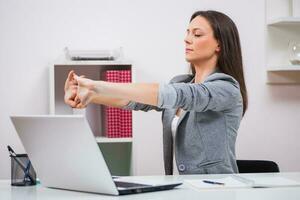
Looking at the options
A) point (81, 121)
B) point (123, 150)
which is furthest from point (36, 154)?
point (123, 150)

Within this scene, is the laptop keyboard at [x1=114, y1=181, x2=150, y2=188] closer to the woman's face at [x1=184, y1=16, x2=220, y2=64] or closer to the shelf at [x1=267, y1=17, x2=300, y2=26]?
the woman's face at [x1=184, y1=16, x2=220, y2=64]

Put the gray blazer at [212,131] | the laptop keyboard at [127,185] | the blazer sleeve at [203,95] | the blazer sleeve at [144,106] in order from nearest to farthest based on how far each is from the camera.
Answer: the laptop keyboard at [127,185]
the blazer sleeve at [203,95]
the gray blazer at [212,131]
the blazer sleeve at [144,106]

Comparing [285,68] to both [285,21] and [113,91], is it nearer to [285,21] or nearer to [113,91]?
[285,21]

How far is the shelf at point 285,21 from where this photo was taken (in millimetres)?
3516

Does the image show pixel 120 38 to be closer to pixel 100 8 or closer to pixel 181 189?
pixel 100 8

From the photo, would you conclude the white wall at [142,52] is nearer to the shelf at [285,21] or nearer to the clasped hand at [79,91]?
the shelf at [285,21]

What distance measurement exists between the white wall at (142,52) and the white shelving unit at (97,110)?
93 millimetres

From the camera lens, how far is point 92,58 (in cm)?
323

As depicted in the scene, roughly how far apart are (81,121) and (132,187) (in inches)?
10.1

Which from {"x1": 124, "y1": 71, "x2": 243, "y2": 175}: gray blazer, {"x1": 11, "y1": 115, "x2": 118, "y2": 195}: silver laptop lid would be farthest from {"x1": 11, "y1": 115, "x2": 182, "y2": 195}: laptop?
{"x1": 124, "y1": 71, "x2": 243, "y2": 175}: gray blazer

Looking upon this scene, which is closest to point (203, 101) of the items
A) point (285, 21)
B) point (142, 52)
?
point (142, 52)

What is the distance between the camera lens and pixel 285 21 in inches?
139

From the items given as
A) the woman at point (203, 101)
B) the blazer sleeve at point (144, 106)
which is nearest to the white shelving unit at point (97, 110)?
the blazer sleeve at point (144, 106)

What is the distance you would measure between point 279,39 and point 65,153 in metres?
2.52
